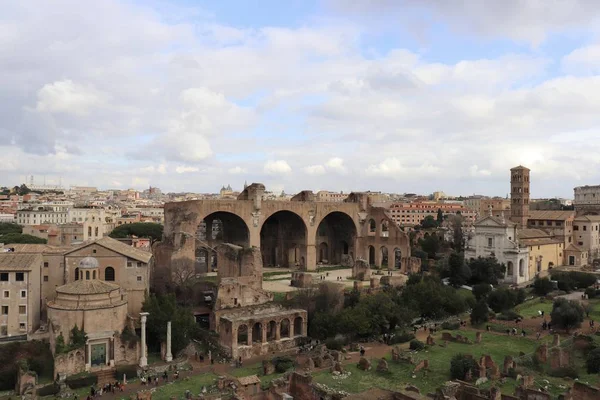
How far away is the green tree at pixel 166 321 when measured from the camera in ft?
91.6

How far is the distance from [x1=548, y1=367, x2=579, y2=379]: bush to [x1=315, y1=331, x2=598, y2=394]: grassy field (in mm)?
343

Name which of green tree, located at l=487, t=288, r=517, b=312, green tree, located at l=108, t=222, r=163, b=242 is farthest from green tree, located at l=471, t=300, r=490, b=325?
green tree, located at l=108, t=222, r=163, b=242

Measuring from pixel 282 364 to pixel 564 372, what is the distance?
12.2 m

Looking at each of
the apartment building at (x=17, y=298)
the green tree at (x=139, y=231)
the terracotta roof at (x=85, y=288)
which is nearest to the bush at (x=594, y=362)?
the terracotta roof at (x=85, y=288)

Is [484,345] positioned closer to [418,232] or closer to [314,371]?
[314,371]

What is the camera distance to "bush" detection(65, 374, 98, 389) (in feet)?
78.5

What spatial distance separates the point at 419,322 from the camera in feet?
112

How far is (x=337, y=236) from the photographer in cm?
5603

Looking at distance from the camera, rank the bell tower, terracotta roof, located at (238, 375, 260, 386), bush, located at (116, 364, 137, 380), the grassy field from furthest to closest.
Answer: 1. the bell tower
2. bush, located at (116, 364, 137, 380)
3. the grassy field
4. terracotta roof, located at (238, 375, 260, 386)

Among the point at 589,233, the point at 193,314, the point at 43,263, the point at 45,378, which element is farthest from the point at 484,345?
the point at 589,233

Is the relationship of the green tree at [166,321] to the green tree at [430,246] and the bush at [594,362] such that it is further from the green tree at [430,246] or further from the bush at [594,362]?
the green tree at [430,246]

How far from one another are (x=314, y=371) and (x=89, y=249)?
1420 cm

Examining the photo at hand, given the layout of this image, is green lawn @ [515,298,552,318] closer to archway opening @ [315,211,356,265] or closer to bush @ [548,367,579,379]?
bush @ [548,367,579,379]

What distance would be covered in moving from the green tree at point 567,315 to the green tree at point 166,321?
20210 millimetres
